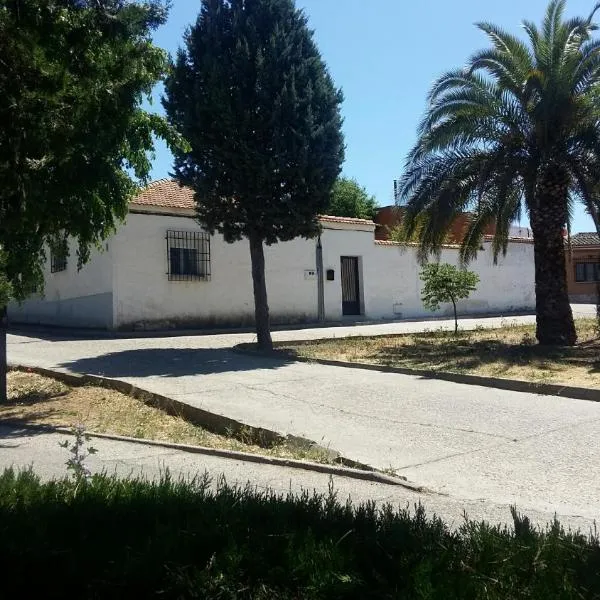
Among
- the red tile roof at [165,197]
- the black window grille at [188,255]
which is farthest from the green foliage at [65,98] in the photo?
the black window grille at [188,255]

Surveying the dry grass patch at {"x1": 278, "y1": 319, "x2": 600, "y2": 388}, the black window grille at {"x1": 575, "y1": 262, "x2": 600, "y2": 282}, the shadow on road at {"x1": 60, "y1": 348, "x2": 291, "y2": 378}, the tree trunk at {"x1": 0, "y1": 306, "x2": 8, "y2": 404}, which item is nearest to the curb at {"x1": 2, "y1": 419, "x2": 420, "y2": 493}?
the tree trunk at {"x1": 0, "y1": 306, "x2": 8, "y2": 404}

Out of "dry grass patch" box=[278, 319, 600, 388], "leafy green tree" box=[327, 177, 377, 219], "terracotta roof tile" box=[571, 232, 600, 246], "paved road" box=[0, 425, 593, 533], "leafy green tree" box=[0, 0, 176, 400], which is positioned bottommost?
"paved road" box=[0, 425, 593, 533]

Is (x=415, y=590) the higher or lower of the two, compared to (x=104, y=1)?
lower

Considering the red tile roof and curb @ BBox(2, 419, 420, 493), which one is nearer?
curb @ BBox(2, 419, 420, 493)

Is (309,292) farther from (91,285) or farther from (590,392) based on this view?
(590,392)

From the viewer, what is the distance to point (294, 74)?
15.4 m

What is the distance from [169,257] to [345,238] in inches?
279

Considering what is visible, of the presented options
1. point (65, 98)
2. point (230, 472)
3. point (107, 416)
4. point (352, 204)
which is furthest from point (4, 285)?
point (352, 204)

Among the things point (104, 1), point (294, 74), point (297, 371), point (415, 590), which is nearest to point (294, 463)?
point (415, 590)

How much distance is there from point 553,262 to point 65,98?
39.6 feet

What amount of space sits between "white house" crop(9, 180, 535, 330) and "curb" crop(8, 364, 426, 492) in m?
7.50

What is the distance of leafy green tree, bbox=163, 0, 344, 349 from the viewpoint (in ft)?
49.5

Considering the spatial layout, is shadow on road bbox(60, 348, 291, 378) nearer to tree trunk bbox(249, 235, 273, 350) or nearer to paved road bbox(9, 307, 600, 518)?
paved road bbox(9, 307, 600, 518)

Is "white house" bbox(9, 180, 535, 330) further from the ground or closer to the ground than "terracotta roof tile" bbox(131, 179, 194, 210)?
closer to the ground
